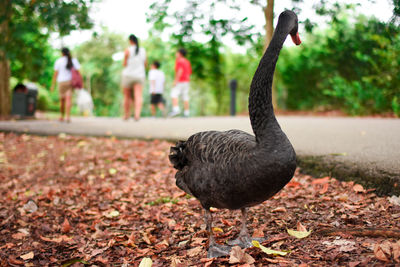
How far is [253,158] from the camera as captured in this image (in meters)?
2.36

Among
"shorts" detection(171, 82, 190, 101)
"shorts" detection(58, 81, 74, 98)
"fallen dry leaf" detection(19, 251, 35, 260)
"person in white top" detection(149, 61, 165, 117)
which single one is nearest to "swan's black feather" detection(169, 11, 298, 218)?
"fallen dry leaf" detection(19, 251, 35, 260)

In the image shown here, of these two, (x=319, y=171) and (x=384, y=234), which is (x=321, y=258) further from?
(x=319, y=171)

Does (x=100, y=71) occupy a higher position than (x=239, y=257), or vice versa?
(x=100, y=71)

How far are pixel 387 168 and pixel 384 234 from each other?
1.23 meters

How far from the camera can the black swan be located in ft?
7.66

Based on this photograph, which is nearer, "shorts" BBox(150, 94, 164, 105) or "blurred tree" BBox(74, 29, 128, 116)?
"shorts" BBox(150, 94, 164, 105)

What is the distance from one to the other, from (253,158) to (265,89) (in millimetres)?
499

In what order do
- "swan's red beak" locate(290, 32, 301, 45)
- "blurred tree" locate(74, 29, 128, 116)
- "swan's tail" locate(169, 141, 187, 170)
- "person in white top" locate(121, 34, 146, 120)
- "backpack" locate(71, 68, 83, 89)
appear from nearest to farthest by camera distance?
"swan's red beak" locate(290, 32, 301, 45) < "swan's tail" locate(169, 141, 187, 170) < "backpack" locate(71, 68, 83, 89) < "person in white top" locate(121, 34, 146, 120) < "blurred tree" locate(74, 29, 128, 116)

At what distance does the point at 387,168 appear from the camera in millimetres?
3461

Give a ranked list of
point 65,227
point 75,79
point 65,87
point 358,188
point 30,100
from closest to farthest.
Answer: point 358,188, point 65,227, point 75,79, point 65,87, point 30,100

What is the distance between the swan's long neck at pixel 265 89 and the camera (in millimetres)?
2475

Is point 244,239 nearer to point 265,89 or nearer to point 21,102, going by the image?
point 265,89

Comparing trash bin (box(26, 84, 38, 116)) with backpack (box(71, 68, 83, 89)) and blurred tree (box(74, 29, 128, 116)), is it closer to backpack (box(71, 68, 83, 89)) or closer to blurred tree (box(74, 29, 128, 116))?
backpack (box(71, 68, 83, 89))

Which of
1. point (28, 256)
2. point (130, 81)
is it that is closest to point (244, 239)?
point (28, 256)
